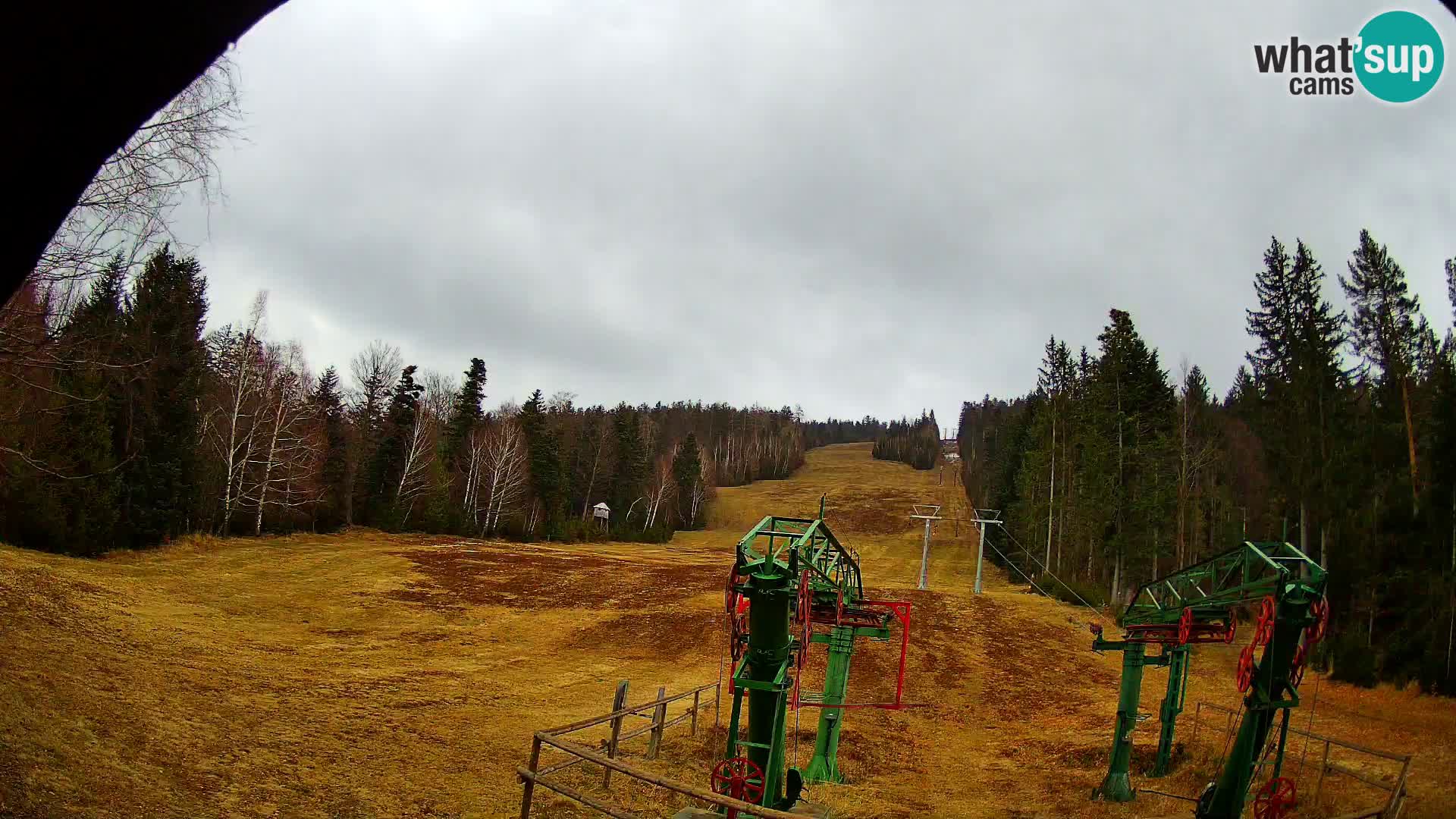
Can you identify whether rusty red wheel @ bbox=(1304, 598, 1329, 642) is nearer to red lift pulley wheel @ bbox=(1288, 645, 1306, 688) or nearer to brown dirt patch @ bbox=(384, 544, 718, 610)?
red lift pulley wheel @ bbox=(1288, 645, 1306, 688)

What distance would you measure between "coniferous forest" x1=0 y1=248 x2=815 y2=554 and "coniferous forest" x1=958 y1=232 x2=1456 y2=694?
100 feet

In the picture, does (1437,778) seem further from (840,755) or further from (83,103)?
(83,103)

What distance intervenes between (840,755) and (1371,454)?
2274cm

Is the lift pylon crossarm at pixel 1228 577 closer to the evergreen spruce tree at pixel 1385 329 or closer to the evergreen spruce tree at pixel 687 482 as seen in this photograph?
the evergreen spruce tree at pixel 1385 329

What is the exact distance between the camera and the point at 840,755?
61.5 ft

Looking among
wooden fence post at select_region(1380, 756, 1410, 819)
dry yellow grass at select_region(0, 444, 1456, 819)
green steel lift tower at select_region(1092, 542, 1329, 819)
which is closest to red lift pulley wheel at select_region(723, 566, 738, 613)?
dry yellow grass at select_region(0, 444, 1456, 819)

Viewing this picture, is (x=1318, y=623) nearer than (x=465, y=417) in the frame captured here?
Yes

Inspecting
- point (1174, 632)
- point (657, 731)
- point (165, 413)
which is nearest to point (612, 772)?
point (657, 731)

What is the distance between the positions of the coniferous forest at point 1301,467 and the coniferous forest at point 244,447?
3062 cm

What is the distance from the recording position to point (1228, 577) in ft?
48.4

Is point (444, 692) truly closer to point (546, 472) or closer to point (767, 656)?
point (767, 656)

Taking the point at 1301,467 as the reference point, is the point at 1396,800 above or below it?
below

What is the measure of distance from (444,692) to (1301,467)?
30443 mm

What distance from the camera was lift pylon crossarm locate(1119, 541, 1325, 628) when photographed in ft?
39.3
